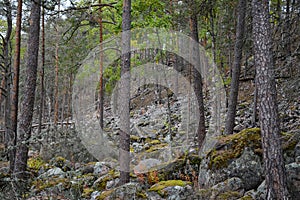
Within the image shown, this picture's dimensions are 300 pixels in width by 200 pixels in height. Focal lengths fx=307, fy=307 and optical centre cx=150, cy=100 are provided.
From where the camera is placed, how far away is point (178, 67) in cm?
2297

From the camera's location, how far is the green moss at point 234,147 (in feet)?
21.7

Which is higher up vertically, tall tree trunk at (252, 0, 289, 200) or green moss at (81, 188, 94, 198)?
tall tree trunk at (252, 0, 289, 200)

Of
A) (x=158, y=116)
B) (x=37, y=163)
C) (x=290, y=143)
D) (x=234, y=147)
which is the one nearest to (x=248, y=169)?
(x=234, y=147)

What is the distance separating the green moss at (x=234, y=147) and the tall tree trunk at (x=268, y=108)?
149cm

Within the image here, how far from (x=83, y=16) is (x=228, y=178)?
7355 millimetres

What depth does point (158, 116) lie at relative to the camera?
858 inches

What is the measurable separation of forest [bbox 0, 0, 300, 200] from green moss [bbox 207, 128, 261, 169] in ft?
0.09

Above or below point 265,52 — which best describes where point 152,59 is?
above

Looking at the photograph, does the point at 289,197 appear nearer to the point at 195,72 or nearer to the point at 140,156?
the point at 195,72

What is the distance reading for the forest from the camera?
17.0ft

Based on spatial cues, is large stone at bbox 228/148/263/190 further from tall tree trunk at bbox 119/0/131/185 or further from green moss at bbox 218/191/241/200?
tall tree trunk at bbox 119/0/131/185

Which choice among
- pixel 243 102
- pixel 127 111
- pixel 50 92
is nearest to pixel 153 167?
pixel 127 111

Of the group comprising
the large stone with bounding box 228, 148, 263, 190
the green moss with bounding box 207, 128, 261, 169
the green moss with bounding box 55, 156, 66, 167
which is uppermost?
the green moss with bounding box 207, 128, 261, 169

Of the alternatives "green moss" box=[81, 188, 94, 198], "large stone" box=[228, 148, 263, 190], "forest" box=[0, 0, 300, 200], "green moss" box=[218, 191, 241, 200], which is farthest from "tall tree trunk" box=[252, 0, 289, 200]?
"green moss" box=[81, 188, 94, 198]
